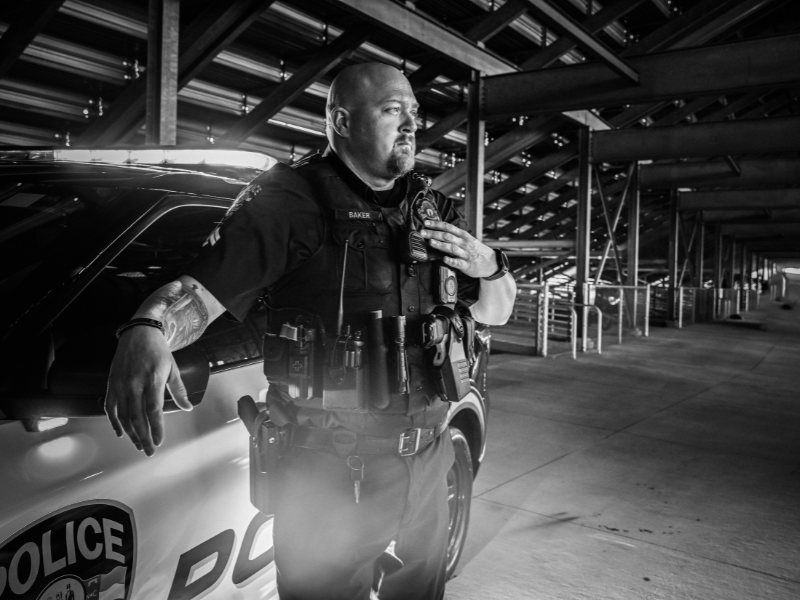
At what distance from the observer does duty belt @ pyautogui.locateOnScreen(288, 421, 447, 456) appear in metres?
1.64

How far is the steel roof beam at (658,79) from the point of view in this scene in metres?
7.71

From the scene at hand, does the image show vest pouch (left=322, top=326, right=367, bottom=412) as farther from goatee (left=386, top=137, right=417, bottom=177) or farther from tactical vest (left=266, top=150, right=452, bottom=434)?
goatee (left=386, top=137, right=417, bottom=177)

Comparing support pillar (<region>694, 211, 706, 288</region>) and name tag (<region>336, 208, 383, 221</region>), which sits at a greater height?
support pillar (<region>694, 211, 706, 288</region>)

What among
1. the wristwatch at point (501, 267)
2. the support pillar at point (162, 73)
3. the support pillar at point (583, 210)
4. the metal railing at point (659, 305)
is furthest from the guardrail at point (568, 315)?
the wristwatch at point (501, 267)

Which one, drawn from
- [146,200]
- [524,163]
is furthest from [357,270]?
[524,163]

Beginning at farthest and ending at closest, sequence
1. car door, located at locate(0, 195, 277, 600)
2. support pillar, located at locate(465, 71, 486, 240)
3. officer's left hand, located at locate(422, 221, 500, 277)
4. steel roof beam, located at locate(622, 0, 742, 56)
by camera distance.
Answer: steel roof beam, located at locate(622, 0, 742, 56) < support pillar, located at locate(465, 71, 486, 240) < officer's left hand, located at locate(422, 221, 500, 277) < car door, located at locate(0, 195, 277, 600)

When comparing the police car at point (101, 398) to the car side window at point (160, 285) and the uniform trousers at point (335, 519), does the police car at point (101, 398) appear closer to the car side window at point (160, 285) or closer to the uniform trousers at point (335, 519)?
the car side window at point (160, 285)

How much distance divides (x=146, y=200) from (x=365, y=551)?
112 centimetres

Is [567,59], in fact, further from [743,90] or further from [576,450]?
[576,450]

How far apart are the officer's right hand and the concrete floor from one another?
184cm

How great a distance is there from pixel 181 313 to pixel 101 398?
0.27m

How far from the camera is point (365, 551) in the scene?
1653mm

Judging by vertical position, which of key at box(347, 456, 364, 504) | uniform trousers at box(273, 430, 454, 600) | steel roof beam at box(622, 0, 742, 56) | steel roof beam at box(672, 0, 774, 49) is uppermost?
steel roof beam at box(622, 0, 742, 56)

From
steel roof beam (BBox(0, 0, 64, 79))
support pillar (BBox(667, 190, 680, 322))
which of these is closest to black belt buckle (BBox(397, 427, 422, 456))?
steel roof beam (BBox(0, 0, 64, 79))
